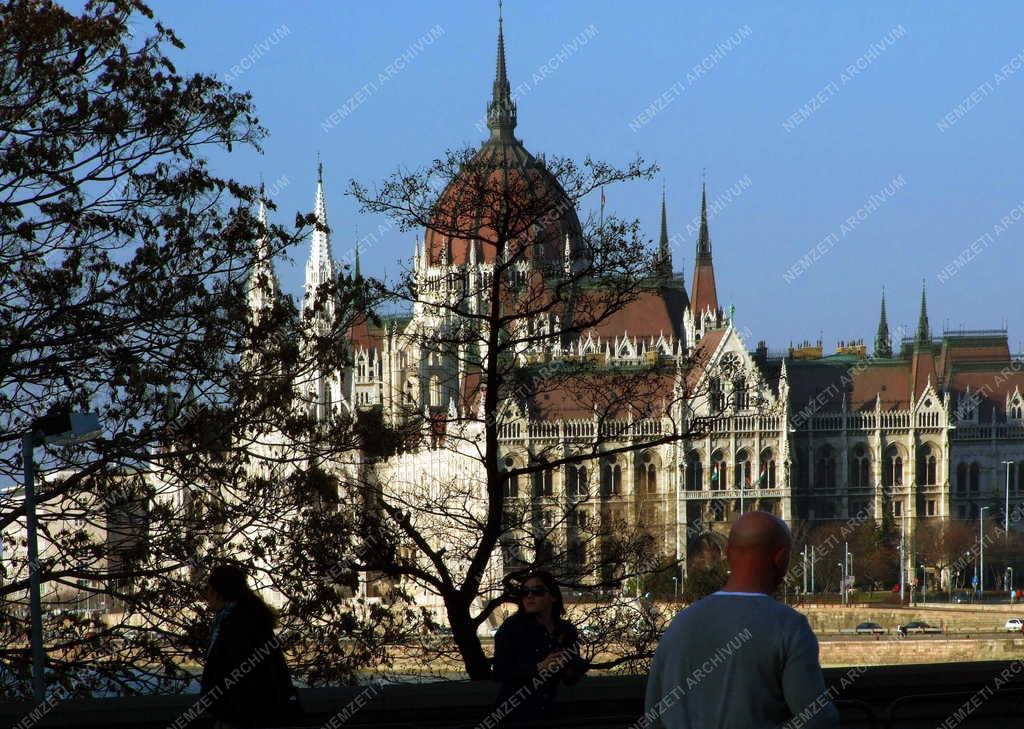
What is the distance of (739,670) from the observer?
7.96 m

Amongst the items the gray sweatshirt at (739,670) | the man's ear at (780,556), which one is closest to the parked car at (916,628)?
the gray sweatshirt at (739,670)

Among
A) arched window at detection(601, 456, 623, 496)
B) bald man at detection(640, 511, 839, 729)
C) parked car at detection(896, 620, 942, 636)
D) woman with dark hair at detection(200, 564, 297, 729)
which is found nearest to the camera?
bald man at detection(640, 511, 839, 729)

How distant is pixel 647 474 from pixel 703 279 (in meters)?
20.5

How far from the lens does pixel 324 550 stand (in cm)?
1828

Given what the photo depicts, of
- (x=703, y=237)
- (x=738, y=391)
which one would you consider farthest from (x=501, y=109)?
(x=738, y=391)

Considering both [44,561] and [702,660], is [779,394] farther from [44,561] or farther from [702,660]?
[702,660]

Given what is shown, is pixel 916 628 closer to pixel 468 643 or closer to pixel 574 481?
pixel 574 481

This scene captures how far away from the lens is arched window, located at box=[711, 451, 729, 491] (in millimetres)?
110375

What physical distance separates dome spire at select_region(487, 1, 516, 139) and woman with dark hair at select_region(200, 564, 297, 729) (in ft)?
393

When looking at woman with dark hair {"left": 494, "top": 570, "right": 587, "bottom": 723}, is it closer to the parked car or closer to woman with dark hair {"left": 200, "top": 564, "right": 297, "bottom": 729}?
woman with dark hair {"left": 200, "top": 564, "right": 297, "bottom": 729}

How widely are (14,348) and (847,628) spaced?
65.8m

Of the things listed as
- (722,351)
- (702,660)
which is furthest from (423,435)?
(722,351)

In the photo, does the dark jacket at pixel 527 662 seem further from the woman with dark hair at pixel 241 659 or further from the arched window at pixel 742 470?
the arched window at pixel 742 470

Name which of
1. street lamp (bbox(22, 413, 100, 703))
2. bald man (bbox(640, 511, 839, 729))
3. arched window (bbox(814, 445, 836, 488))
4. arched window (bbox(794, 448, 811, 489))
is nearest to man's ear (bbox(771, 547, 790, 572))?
bald man (bbox(640, 511, 839, 729))
